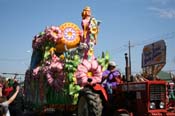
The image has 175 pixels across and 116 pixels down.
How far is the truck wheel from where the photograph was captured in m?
9.70

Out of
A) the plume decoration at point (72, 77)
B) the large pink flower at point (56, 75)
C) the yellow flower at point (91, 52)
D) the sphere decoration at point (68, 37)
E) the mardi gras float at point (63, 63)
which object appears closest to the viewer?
the plume decoration at point (72, 77)

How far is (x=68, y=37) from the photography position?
46.0 feet

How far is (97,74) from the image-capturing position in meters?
11.5

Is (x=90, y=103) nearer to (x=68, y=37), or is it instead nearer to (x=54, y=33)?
(x=54, y=33)

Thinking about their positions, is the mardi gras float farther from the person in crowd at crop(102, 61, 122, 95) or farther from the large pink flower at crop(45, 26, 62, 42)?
the person in crowd at crop(102, 61, 122, 95)

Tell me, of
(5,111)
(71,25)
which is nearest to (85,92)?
(5,111)

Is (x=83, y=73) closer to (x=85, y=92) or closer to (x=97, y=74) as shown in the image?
(x=97, y=74)

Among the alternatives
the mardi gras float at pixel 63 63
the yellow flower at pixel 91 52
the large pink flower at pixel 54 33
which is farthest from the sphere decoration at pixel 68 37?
the yellow flower at pixel 91 52

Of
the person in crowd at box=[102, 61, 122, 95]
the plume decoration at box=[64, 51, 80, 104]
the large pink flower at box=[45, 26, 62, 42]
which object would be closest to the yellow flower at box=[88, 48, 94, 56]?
the plume decoration at box=[64, 51, 80, 104]

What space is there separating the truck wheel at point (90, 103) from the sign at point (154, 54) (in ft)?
5.82

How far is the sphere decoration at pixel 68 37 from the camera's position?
14.0 m

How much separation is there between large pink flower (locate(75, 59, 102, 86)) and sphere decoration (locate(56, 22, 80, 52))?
2284mm

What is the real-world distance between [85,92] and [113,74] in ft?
2.78

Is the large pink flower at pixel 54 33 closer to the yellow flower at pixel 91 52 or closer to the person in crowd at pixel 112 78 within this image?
the yellow flower at pixel 91 52
